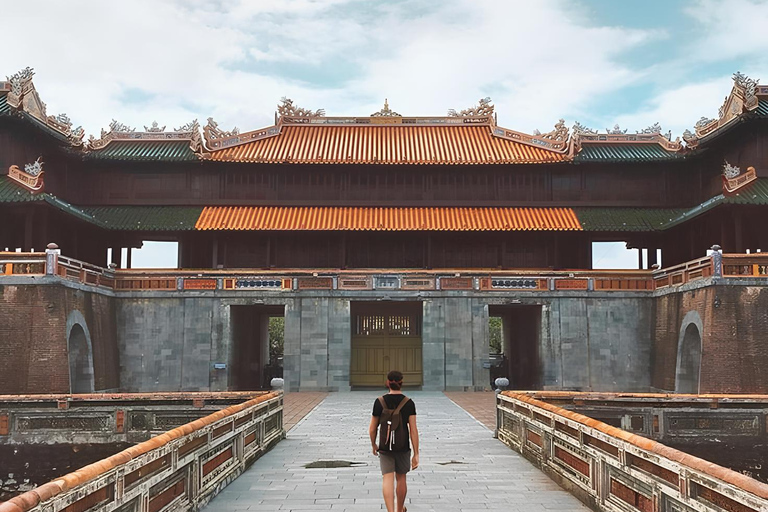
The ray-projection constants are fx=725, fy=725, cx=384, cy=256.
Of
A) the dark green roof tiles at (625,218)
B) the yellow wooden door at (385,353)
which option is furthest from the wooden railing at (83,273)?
the dark green roof tiles at (625,218)

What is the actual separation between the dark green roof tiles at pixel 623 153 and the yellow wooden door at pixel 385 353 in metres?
11.8

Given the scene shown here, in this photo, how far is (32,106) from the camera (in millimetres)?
30406

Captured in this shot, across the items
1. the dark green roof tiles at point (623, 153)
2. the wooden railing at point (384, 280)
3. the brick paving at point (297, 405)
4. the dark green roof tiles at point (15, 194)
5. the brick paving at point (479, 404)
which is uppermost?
the dark green roof tiles at point (623, 153)

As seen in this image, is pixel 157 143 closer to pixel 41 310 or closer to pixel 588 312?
pixel 41 310

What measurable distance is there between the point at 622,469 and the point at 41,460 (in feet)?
47.6

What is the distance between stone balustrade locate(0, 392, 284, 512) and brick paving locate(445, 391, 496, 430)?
781cm

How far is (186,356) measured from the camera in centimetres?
3134

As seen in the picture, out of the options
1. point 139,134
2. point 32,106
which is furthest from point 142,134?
point 32,106

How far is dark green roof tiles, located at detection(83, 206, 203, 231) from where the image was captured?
3350 cm

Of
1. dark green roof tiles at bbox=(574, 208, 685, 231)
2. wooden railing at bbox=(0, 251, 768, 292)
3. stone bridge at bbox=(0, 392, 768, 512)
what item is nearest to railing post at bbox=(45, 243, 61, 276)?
wooden railing at bbox=(0, 251, 768, 292)

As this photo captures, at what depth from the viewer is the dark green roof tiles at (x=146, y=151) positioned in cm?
3475

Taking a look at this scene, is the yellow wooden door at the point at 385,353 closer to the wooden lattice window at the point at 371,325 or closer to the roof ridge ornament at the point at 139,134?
the wooden lattice window at the point at 371,325

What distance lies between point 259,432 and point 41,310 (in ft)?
49.3

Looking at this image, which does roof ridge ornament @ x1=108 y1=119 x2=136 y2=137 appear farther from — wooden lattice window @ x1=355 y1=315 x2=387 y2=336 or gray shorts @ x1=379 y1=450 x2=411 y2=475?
gray shorts @ x1=379 y1=450 x2=411 y2=475
